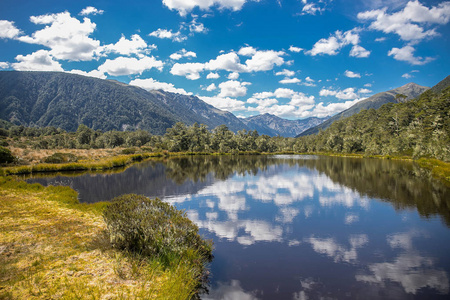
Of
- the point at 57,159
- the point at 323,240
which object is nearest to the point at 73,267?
the point at 323,240

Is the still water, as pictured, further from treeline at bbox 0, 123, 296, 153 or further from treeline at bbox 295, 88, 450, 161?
treeline at bbox 0, 123, 296, 153

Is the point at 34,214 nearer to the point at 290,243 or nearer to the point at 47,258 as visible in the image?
the point at 47,258

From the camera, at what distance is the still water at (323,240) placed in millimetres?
10047

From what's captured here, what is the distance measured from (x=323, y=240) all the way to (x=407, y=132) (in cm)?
10326

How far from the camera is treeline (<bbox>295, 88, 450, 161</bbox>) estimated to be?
243ft

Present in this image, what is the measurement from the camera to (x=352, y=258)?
497 inches

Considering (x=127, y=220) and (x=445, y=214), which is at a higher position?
(x=127, y=220)

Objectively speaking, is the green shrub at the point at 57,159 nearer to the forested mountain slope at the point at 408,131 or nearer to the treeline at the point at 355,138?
the treeline at the point at 355,138

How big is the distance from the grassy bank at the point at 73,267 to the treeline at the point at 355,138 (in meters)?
72.4

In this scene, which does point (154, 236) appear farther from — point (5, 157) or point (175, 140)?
point (175, 140)

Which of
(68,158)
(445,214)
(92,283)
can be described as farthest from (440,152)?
(68,158)

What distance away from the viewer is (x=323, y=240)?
1498cm

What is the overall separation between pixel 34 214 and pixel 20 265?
8532 mm

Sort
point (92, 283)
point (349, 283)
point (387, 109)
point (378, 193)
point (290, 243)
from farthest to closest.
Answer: point (387, 109)
point (378, 193)
point (290, 243)
point (349, 283)
point (92, 283)
